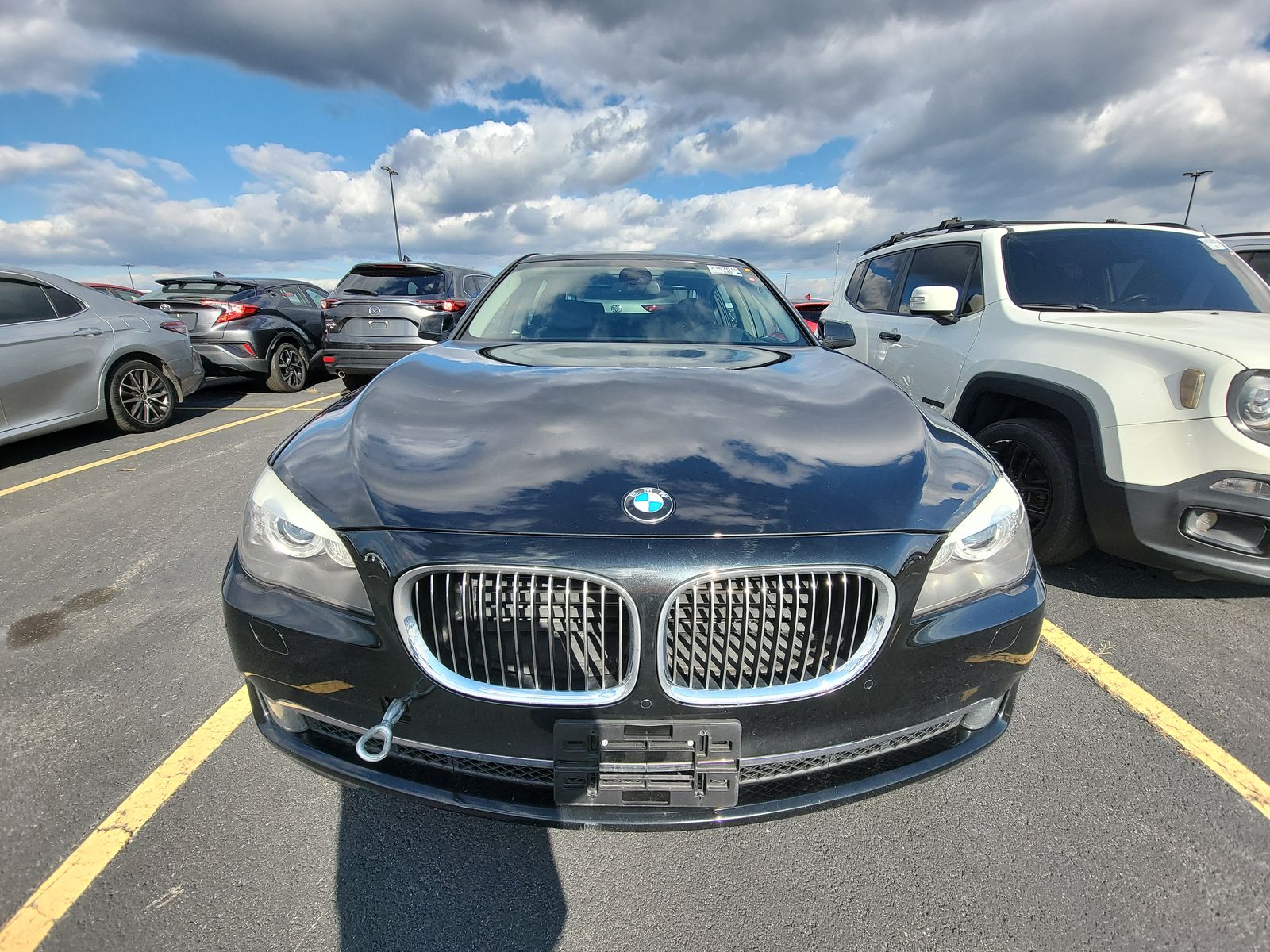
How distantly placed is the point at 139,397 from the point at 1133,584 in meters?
8.33

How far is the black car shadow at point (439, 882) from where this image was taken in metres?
1.55

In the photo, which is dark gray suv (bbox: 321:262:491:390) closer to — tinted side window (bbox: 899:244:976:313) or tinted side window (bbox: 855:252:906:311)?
tinted side window (bbox: 855:252:906:311)

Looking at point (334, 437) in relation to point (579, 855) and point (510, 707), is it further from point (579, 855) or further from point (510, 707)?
point (579, 855)

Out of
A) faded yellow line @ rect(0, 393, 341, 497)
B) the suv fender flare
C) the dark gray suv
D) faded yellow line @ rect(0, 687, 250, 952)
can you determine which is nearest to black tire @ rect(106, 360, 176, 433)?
faded yellow line @ rect(0, 393, 341, 497)

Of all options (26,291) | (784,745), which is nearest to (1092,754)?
(784,745)

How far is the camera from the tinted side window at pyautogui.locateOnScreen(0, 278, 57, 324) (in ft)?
17.7

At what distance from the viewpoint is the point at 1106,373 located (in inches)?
113

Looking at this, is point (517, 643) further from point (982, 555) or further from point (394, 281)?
point (394, 281)

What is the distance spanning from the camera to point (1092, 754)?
2129mm

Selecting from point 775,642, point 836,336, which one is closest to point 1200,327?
point 836,336

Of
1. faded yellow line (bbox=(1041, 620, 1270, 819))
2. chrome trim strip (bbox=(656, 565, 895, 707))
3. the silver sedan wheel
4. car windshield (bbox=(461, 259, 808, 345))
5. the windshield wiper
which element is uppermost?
car windshield (bbox=(461, 259, 808, 345))

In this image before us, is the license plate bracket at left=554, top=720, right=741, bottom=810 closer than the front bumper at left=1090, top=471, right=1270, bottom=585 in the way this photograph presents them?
Yes

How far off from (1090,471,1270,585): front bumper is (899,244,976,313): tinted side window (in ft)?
5.84

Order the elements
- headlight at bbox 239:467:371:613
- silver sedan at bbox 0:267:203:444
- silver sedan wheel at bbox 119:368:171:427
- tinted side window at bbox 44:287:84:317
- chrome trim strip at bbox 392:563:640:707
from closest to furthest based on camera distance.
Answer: chrome trim strip at bbox 392:563:640:707 → headlight at bbox 239:467:371:613 → silver sedan at bbox 0:267:203:444 → tinted side window at bbox 44:287:84:317 → silver sedan wheel at bbox 119:368:171:427
